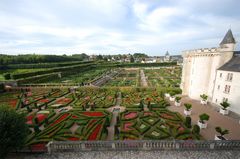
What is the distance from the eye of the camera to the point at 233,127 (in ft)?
55.6

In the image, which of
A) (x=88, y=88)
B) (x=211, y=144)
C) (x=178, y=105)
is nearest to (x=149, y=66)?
(x=88, y=88)

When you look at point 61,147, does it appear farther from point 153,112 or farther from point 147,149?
point 153,112

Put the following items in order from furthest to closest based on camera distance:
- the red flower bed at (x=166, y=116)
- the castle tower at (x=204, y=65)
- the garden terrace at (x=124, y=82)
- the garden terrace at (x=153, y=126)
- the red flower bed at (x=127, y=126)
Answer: the garden terrace at (x=124, y=82)
the castle tower at (x=204, y=65)
the red flower bed at (x=166, y=116)
the red flower bed at (x=127, y=126)
the garden terrace at (x=153, y=126)

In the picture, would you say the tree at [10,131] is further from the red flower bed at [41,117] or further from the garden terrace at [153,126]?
the red flower bed at [41,117]

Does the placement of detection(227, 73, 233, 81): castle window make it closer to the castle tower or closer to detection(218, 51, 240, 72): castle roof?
detection(218, 51, 240, 72): castle roof

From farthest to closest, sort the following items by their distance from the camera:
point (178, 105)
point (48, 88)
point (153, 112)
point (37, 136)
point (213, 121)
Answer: point (48, 88) < point (178, 105) < point (153, 112) < point (213, 121) < point (37, 136)

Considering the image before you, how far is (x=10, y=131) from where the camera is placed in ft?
34.1

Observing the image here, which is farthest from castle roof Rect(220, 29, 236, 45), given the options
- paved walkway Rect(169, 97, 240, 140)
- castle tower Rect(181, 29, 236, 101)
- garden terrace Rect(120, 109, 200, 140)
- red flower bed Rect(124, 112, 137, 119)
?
red flower bed Rect(124, 112, 137, 119)

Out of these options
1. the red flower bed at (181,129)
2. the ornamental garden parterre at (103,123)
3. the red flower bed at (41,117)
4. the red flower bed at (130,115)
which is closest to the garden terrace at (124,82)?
the ornamental garden parterre at (103,123)

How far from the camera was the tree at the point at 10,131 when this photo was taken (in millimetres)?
→ 10078

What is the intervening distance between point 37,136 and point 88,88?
21.8 meters

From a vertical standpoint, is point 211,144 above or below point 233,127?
above

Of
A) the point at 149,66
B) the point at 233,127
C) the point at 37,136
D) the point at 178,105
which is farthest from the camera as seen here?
the point at 149,66

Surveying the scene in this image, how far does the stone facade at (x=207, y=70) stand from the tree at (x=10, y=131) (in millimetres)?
26943
